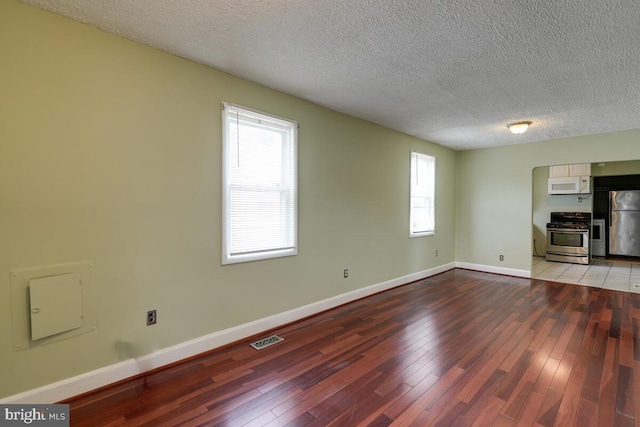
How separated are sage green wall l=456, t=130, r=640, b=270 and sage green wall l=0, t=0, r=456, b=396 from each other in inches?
165

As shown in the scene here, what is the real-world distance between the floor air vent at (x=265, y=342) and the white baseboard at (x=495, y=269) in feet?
15.6

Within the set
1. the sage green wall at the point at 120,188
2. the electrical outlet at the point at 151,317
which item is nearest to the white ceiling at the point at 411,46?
the sage green wall at the point at 120,188

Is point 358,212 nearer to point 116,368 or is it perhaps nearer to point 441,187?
point 441,187

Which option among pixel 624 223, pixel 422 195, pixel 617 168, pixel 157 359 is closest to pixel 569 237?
pixel 624 223

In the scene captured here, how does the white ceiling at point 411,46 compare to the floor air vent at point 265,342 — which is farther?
the floor air vent at point 265,342

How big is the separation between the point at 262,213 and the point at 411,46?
6.40ft

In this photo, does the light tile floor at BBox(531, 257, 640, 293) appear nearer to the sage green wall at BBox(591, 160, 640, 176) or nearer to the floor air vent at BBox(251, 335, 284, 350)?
the sage green wall at BBox(591, 160, 640, 176)

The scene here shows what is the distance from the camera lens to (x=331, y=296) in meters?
3.75

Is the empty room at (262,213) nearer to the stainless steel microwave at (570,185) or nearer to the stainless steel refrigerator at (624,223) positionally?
the stainless steel microwave at (570,185)

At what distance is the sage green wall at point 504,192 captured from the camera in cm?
488

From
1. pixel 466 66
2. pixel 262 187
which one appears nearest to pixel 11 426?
pixel 262 187

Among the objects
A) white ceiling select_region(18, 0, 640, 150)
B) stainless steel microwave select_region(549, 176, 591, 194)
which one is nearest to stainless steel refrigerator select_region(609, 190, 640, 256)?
stainless steel microwave select_region(549, 176, 591, 194)

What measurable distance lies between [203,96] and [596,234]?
30.8 feet

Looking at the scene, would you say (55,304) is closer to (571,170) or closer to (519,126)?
(519,126)
